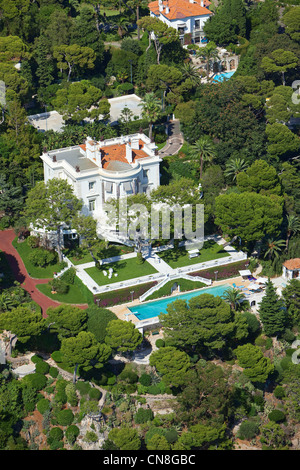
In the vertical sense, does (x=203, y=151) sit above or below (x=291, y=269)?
above

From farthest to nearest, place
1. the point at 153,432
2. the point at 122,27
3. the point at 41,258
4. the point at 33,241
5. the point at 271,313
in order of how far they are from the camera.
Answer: the point at 122,27, the point at 33,241, the point at 41,258, the point at 271,313, the point at 153,432

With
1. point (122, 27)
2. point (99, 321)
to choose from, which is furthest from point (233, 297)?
point (122, 27)

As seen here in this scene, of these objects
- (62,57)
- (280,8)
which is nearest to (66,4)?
(62,57)

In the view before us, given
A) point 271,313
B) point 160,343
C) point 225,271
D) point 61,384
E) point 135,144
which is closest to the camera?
point 61,384

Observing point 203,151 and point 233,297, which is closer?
point 233,297

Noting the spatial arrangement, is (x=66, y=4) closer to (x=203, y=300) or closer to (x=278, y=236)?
(x=278, y=236)

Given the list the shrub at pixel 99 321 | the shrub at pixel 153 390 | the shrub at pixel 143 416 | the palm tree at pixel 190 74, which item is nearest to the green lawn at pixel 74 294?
the shrub at pixel 99 321

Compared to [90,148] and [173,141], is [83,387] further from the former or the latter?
[173,141]

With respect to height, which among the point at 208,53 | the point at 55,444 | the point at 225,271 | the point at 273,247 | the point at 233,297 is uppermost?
the point at 208,53
